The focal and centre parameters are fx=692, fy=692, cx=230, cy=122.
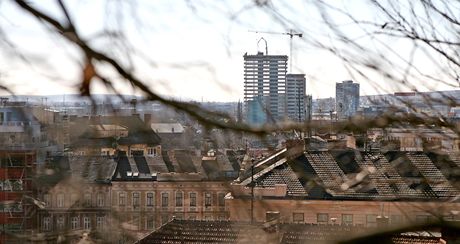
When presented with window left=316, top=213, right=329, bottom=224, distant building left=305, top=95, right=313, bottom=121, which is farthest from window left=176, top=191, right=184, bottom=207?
distant building left=305, top=95, right=313, bottom=121

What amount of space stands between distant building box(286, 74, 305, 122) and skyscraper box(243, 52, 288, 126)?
2 centimetres

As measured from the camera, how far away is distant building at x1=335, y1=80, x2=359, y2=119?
6.54ft

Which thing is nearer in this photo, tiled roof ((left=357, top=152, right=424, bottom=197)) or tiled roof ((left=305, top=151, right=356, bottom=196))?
tiled roof ((left=305, top=151, right=356, bottom=196))

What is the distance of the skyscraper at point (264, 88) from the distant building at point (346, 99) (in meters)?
0.16

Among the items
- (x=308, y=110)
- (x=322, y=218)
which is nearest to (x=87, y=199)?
(x=322, y=218)

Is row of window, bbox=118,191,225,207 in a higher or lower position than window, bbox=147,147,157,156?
lower

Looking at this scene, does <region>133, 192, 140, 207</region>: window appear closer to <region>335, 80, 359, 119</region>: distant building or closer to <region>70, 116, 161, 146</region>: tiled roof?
<region>70, 116, 161, 146</region>: tiled roof

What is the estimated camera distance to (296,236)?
180cm

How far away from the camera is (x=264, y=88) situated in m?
2.13

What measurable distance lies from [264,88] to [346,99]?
25cm

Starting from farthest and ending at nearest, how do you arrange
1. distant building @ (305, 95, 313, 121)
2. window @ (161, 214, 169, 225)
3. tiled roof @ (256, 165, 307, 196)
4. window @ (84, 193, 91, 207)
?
distant building @ (305, 95, 313, 121) → tiled roof @ (256, 165, 307, 196) → window @ (161, 214, 169, 225) → window @ (84, 193, 91, 207)

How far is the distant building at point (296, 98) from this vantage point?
1.98 metres

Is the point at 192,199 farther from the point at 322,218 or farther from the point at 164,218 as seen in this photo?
the point at 322,218

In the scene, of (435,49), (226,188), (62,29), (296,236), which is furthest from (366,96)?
(62,29)
